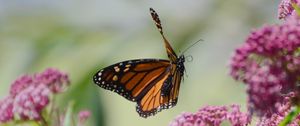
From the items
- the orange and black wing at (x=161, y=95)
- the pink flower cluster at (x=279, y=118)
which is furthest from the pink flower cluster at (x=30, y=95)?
the pink flower cluster at (x=279, y=118)

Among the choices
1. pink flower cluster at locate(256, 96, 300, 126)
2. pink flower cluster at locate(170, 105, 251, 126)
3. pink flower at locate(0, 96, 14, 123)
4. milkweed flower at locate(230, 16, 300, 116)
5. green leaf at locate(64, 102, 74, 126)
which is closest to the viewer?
milkweed flower at locate(230, 16, 300, 116)

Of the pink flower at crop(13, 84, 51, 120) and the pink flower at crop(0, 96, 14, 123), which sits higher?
the pink flower at crop(13, 84, 51, 120)

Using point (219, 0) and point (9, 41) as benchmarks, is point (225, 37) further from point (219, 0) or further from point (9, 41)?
point (9, 41)

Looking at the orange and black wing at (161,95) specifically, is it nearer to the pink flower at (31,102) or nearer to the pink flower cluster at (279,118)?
the pink flower at (31,102)

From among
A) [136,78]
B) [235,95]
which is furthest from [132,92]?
[235,95]

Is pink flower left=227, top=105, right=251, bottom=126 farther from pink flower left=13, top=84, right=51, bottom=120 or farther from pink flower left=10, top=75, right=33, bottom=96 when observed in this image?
pink flower left=10, top=75, right=33, bottom=96

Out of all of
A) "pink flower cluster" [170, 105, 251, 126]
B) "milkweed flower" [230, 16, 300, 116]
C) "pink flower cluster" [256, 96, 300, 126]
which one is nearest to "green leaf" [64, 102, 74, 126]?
"pink flower cluster" [170, 105, 251, 126]

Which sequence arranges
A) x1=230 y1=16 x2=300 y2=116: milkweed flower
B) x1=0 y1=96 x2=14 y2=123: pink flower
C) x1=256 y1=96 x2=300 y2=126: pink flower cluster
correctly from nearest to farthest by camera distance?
x1=230 y1=16 x2=300 y2=116: milkweed flower, x1=256 y1=96 x2=300 y2=126: pink flower cluster, x1=0 y1=96 x2=14 y2=123: pink flower
